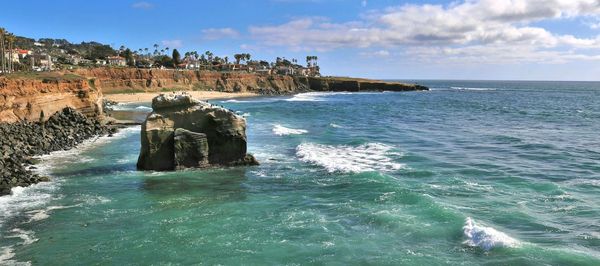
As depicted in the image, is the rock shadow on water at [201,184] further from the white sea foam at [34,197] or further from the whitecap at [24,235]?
the whitecap at [24,235]

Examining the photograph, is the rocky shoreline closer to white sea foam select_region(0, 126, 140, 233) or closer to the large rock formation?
white sea foam select_region(0, 126, 140, 233)

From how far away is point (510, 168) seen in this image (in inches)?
1064

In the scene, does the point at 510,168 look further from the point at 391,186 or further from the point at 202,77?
the point at 202,77

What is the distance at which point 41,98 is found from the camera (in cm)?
4075

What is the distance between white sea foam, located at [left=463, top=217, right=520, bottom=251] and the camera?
14980 millimetres

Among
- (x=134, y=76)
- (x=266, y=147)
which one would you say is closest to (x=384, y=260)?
(x=266, y=147)

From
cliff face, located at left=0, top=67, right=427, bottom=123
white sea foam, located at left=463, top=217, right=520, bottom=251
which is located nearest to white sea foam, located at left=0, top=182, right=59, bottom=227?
white sea foam, located at left=463, top=217, right=520, bottom=251

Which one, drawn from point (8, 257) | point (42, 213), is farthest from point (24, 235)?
point (42, 213)

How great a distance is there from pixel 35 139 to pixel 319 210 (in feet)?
77.1

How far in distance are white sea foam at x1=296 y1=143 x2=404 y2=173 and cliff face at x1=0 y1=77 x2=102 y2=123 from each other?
21.7 meters

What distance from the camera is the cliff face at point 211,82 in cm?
10131

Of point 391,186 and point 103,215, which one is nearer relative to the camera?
point 103,215

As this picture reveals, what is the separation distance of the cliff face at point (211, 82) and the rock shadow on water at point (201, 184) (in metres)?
39.1

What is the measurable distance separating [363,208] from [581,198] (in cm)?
937
